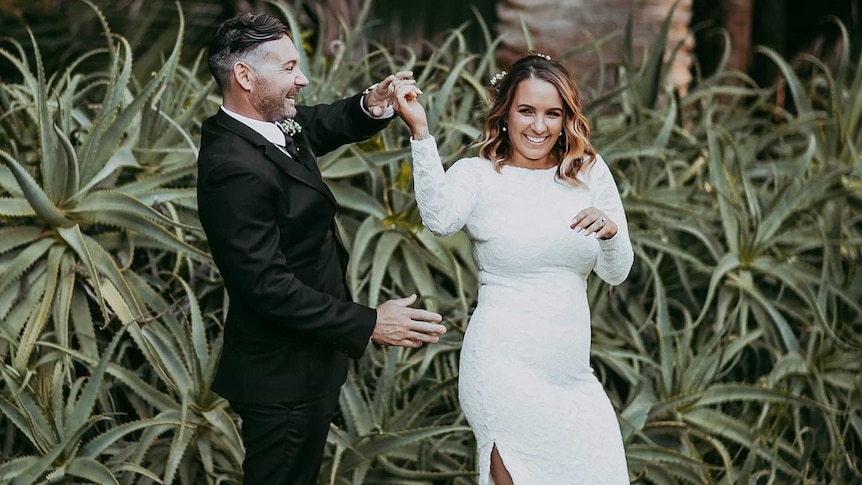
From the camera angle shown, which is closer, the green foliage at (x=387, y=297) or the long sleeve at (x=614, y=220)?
the long sleeve at (x=614, y=220)

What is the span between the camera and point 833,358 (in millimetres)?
4172

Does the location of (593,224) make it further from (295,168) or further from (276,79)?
(276,79)

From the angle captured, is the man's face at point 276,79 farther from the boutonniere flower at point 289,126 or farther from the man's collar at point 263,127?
the boutonniere flower at point 289,126

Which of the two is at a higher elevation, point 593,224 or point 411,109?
point 411,109

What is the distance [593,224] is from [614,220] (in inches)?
8.2

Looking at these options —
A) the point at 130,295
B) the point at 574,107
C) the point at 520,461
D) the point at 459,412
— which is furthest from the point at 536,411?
the point at 130,295

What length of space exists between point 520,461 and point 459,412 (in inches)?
40.0

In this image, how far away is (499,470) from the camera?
2.79 metres

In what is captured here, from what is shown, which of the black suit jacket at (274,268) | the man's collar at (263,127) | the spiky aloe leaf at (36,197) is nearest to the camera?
the black suit jacket at (274,268)

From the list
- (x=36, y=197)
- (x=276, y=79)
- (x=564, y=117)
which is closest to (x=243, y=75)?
(x=276, y=79)

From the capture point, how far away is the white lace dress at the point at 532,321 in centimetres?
272

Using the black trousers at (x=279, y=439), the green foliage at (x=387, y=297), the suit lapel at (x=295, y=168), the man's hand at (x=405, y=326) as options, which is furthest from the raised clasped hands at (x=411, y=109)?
the green foliage at (x=387, y=297)

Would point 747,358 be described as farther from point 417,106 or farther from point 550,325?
point 417,106

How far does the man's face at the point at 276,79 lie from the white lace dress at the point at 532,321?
45 centimetres
